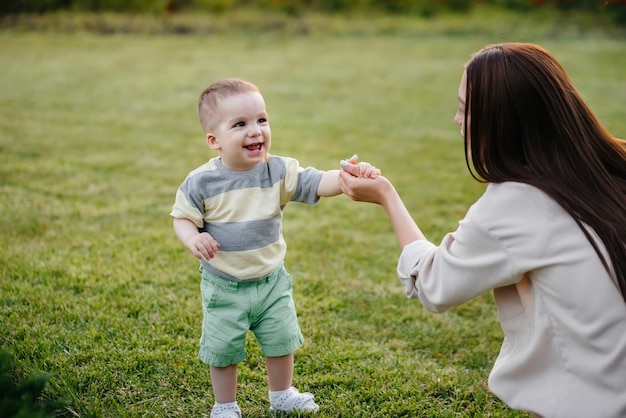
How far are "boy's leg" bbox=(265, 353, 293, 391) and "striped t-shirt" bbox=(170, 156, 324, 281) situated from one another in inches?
15.9

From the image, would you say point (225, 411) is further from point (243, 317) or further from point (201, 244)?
point (201, 244)

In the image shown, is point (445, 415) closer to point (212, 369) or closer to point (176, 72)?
point (212, 369)

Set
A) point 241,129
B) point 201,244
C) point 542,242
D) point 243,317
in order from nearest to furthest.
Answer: point 542,242, point 201,244, point 241,129, point 243,317

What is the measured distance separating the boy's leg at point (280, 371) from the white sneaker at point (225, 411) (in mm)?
183

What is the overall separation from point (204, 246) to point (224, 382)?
67cm

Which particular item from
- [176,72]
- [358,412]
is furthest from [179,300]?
[176,72]

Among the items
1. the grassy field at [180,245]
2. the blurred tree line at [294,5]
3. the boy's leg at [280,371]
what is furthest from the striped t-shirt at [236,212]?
the blurred tree line at [294,5]

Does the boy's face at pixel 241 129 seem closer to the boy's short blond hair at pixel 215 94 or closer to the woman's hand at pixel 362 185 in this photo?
the boy's short blond hair at pixel 215 94

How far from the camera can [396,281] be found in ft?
14.2

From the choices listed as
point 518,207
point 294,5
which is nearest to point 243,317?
point 518,207

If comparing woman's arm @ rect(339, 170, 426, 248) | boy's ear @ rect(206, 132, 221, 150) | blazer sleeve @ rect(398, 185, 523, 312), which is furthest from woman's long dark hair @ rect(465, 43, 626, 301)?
boy's ear @ rect(206, 132, 221, 150)

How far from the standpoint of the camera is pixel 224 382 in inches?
109

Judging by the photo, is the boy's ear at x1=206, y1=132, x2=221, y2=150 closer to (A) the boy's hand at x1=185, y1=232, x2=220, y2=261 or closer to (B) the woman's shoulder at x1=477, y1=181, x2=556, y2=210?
(A) the boy's hand at x1=185, y1=232, x2=220, y2=261

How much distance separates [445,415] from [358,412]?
1.23 ft
